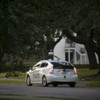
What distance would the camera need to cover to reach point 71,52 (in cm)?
7519

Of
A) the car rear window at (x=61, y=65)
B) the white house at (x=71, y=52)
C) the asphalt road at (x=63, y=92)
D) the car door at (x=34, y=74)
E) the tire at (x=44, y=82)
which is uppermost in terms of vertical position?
the white house at (x=71, y=52)

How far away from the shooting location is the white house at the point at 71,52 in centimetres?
7312

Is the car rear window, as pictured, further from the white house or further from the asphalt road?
the white house

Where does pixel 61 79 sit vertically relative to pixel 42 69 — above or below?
Answer: below

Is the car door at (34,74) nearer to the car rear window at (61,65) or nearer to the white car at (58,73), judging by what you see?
the white car at (58,73)

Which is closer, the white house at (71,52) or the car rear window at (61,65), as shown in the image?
the car rear window at (61,65)

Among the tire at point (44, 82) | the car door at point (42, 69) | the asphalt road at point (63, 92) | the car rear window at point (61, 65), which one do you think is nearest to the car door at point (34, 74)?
the car door at point (42, 69)

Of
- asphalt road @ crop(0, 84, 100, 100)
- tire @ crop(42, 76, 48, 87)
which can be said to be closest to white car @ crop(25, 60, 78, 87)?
tire @ crop(42, 76, 48, 87)

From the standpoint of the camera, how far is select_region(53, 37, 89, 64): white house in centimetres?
7312

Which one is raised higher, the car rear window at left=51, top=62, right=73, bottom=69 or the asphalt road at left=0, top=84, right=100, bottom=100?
the car rear window at left=51, top=62, right=73, bottom=69

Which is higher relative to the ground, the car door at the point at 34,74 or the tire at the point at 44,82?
the car door at the point at 34,74

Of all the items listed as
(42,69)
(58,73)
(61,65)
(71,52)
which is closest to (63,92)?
(58,73)

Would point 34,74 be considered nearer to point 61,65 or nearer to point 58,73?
point 58,73

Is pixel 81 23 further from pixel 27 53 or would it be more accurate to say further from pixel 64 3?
pixel 64 3
